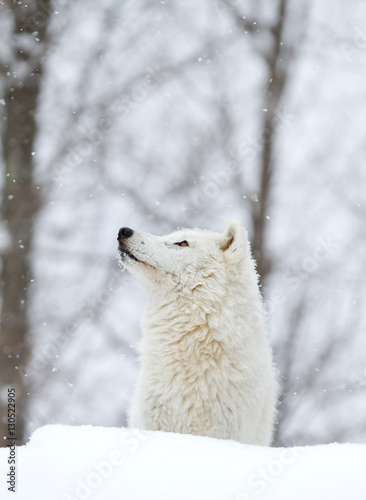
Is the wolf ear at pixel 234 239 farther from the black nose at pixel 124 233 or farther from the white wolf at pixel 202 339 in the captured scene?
the black nose at pixel 124 233

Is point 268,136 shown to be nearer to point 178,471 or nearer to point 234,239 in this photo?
point 234,239

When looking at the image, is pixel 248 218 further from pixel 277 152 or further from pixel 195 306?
pixel 195 306

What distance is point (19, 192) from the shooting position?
22.0 feet

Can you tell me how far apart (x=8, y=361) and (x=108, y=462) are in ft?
14.2

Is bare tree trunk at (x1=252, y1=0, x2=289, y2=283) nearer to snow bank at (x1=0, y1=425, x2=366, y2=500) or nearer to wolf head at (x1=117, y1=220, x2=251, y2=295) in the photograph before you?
wolf head at (x1=117, y1=220, x2=251, y2=295)

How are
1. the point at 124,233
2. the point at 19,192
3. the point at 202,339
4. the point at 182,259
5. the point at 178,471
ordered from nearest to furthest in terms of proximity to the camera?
1. the point at 178,471
2. the point at 202,339
3. the point at 124,233
4. the point at 182,259
5. the point at 19,192

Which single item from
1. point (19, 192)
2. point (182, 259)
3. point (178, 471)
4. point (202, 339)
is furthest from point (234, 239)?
point (19, 192)

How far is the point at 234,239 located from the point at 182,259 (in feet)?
1.52

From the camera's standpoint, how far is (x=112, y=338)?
902 cm

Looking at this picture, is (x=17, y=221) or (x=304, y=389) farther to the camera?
(x=304, y=389)

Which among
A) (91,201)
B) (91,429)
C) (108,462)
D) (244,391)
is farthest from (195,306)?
(91,201)

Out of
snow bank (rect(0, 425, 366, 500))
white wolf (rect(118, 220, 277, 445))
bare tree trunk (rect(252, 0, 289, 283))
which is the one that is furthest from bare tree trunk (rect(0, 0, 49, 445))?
snow bank (rect(0, 425, 366, 500))

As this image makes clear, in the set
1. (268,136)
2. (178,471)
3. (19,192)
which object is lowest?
(178,471)

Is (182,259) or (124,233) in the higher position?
(124,233)
